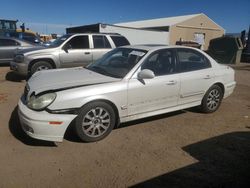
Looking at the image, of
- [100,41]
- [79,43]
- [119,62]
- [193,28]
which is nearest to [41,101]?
[119,62]

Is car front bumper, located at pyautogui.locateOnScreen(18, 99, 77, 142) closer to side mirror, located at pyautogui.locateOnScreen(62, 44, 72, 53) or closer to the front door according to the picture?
the front door

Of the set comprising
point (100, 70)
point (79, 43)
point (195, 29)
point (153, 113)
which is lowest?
point (153, 113)

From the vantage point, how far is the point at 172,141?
4047 mm

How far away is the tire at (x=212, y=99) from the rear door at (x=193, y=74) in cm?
15

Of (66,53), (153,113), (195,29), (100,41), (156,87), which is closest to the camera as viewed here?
(156,87)

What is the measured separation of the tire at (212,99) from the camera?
5212mm

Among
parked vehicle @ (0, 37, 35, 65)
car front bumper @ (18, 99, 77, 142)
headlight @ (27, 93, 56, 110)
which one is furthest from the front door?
parked vehicle @ (0, 37, 35, 65)

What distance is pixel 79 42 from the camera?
839cm

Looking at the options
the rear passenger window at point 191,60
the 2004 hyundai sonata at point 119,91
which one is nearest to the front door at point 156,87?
the 2004 hyundai sonata at point 119,91

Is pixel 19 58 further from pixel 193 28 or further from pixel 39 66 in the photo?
pixel 193 28

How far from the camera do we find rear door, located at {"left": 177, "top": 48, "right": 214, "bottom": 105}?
15.5 ft

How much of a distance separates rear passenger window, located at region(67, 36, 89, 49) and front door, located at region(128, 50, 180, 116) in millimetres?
4513

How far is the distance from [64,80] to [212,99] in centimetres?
330

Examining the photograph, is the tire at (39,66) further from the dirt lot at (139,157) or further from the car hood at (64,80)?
the car hood at (64,80)
